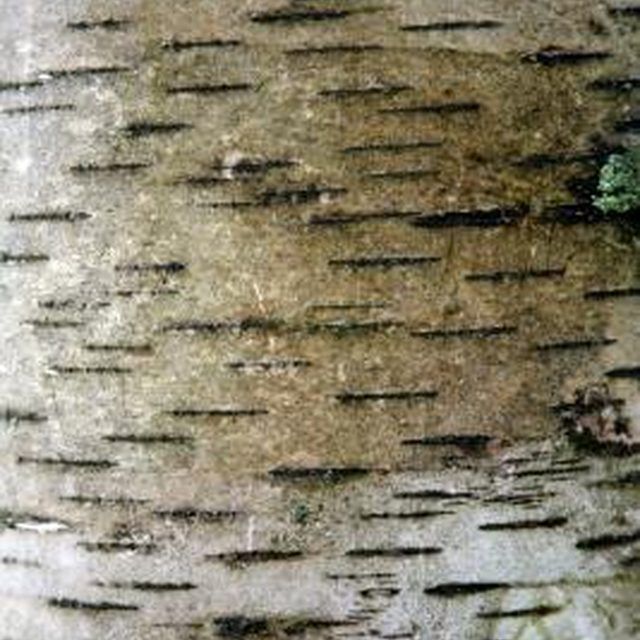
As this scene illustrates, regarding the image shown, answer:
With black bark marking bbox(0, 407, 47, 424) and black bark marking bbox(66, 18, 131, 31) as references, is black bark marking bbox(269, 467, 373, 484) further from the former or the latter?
black bark marking bbox(66, 18, 131, 31)

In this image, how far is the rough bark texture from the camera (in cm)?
190

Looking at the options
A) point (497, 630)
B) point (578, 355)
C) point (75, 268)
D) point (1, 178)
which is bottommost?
point (497, 630)

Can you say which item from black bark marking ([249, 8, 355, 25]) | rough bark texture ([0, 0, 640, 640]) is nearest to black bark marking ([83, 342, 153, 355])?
rough bark texture ([0, 0, 640, 640])

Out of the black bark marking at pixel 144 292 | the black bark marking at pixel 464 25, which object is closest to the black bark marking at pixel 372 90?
the black bark marking at pixel 464 25

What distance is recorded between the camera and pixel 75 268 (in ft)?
6.47

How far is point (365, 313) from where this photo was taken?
1896mm

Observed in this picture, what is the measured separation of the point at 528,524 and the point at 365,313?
0.44 metres

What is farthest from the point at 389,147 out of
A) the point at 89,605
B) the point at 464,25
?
the point at 89,605

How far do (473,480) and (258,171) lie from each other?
2.01 ft

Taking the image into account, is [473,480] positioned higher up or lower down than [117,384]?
lower down

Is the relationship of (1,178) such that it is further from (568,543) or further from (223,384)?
(568,543)

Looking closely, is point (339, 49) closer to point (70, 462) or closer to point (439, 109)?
point (439, 109)

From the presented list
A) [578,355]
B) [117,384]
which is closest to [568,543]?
[578,355]

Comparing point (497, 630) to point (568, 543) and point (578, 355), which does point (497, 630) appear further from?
point (578, 355)
